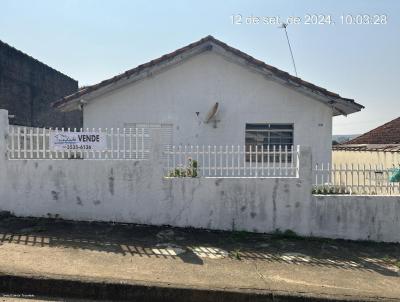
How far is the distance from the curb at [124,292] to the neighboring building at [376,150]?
25.2 feet

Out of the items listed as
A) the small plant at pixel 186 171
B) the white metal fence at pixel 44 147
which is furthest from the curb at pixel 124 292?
the white metal fence at pixel 44 147

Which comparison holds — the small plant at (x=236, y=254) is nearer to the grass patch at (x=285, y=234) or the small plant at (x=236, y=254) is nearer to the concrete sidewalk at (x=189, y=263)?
the concrete sidewalk at (x=189, y=263)

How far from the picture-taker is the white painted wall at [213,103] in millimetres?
10594

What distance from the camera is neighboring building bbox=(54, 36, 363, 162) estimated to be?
1059 centimetres

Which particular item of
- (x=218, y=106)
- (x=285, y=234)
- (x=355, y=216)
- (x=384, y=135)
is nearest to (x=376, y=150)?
(x=384, y=135)

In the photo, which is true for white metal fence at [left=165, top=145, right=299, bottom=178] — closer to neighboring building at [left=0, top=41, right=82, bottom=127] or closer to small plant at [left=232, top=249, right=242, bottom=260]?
small plant at [left=232, top=249, right=242, bottom=260]

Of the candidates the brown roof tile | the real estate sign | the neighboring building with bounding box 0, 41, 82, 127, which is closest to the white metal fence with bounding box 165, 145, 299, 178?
the real estate sign

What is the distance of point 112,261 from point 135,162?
2.21 m

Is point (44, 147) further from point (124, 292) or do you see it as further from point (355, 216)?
point (355, 216)

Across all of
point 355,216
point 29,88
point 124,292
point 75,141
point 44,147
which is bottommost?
point 124,292

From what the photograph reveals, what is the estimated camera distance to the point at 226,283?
4652 mm

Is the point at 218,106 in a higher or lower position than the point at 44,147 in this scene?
higher

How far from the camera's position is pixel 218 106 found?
10.6 m

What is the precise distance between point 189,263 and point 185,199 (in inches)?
71.7
